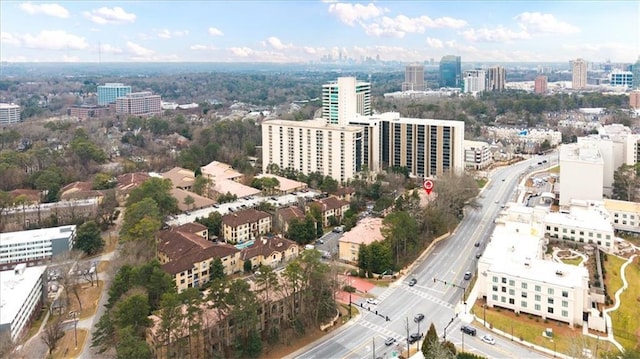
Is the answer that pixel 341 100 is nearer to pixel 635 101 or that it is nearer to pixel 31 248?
pixel 31 248

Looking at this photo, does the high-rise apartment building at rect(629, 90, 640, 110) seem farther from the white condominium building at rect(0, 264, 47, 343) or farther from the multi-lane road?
the white condominium building at rect(0, 264, 47, 343)

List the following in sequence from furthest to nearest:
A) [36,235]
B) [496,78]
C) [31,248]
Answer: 1. [496,78]
2. [36,235]
3. [31,248]

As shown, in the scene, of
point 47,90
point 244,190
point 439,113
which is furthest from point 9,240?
point 47,90

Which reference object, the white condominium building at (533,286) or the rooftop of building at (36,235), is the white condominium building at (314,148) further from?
the rooftop of building at (36,235)

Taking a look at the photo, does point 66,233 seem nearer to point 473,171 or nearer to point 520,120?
point 473,171

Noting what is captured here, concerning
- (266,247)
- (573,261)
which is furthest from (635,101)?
(266,247)

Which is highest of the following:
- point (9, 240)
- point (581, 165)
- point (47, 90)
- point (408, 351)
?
point (47, 90)

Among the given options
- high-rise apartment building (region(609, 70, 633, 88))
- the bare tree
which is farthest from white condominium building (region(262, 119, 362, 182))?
high-rise apartment building (region(609, 70, 633, 88))
